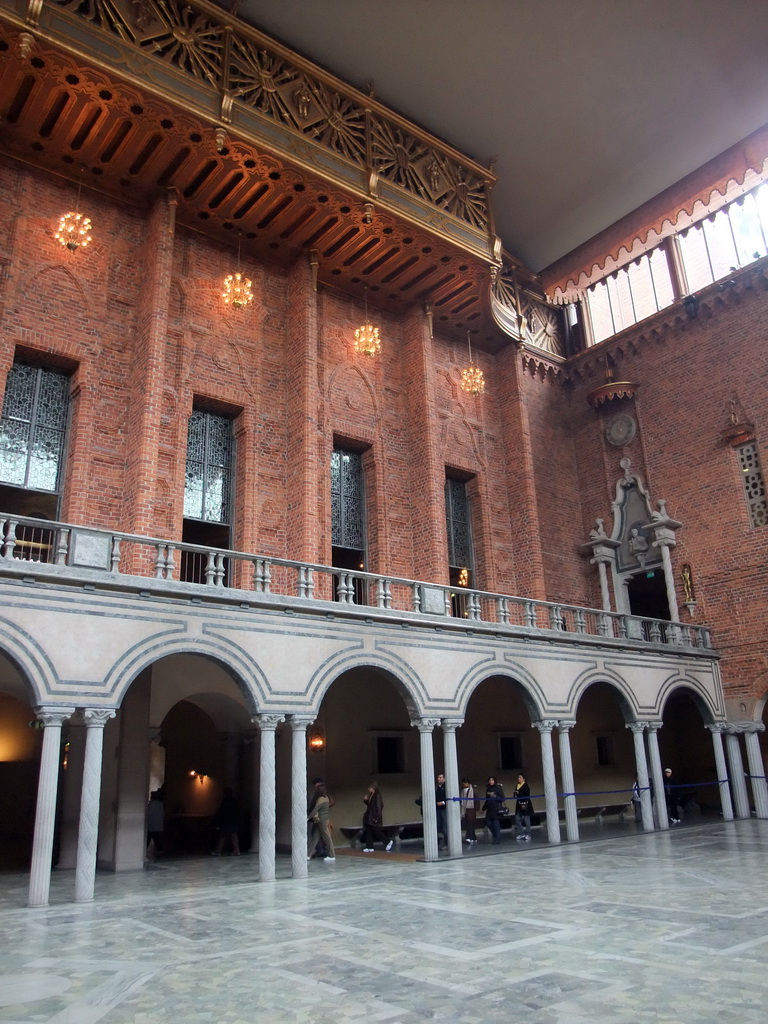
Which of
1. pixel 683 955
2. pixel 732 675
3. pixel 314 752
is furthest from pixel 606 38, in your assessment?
pixel 683 955

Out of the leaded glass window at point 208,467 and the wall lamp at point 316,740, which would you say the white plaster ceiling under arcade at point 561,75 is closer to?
the leaded glass window at point 208,467

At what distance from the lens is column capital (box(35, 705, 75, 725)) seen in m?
10.8

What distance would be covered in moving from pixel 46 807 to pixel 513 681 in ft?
31.5

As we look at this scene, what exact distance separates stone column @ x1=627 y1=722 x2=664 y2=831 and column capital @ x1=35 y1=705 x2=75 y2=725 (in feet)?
42.8

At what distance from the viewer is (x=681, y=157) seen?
22.3 m

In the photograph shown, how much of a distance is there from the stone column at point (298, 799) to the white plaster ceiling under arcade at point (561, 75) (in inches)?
583

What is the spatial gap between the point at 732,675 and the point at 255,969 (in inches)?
709

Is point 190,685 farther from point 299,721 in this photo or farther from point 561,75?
point 561,75

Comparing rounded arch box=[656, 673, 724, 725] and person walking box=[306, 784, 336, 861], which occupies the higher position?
rounded arch box=[656, 673, 724, 725]

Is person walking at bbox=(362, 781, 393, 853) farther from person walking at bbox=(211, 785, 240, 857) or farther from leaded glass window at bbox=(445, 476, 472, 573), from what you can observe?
leaded glass window at bbox=(445, 476, 472, 573)

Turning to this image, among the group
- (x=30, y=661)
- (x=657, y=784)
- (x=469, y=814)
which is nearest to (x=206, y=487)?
(x=30, y=661)

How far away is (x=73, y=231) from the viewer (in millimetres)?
15680

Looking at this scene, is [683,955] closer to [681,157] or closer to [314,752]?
[314,752]

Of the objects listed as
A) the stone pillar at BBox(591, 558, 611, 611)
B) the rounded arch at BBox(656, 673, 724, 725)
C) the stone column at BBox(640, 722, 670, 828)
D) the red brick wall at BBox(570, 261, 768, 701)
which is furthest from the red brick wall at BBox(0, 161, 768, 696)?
the stone column at BBox(640, 722, 670, 828)
